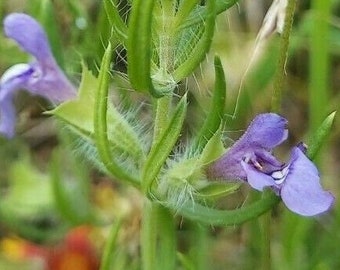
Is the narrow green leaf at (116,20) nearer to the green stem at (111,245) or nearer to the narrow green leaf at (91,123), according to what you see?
the narrow green leaf at (91,123)

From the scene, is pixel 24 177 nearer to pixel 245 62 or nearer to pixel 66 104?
pixel 245 62

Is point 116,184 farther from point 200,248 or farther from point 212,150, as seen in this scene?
point 212,150

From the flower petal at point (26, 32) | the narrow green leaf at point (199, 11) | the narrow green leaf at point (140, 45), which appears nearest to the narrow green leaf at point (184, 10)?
the narrow green leaf at point (199, 11)

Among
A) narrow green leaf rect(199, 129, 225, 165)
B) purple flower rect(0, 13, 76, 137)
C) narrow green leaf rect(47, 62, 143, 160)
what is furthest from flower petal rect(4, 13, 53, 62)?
narrow green leaf rect(199, 129, 225, 165)

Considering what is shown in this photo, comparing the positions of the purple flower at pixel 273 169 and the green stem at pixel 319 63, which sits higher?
the purple flower at pixel 273 169

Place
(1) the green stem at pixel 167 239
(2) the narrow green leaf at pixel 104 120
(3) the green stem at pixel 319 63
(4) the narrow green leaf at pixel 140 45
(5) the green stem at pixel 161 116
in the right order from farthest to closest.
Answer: (3) the green stem at pixel 319 63 < (1) the green stem at pixel 167 239 < (5) the green stem at pixel 161 116 < (2) the narrow green leaf at pixel 104 120 < (4) the narrow green leaf at pixel 140 45

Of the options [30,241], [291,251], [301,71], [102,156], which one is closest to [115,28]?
[102,156]

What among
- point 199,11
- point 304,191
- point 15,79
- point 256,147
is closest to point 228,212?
point 256,147
